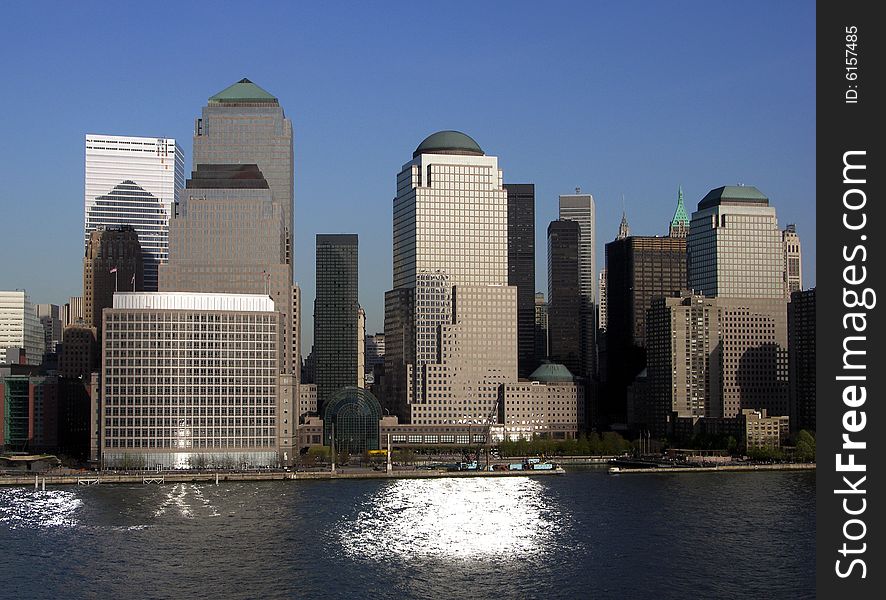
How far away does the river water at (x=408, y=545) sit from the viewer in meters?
102

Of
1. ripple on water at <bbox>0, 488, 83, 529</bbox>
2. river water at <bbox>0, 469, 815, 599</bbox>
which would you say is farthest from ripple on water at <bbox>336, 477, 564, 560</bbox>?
ripple on water at <bbox>0, 488, 83, 529</bbox>

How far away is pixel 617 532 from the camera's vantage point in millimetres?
137000

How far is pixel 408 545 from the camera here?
12400 cm

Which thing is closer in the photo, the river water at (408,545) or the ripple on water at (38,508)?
the river water at (408,545)

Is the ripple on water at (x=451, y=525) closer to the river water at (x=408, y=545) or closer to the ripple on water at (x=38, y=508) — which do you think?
the river water at (x=408, y=545)

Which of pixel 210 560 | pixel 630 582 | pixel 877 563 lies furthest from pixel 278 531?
pixel 877 563

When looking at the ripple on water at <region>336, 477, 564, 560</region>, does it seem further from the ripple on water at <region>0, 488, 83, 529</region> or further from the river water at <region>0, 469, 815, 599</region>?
the ripple on water at <region>0, 488, 83, 529</region>

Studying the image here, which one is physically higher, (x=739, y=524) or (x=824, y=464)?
(x=824, y=464)

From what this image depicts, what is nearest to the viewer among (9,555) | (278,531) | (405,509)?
(9,555)

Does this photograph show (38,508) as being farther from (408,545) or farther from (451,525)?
(408,545)

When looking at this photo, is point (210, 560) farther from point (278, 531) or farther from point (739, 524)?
point (739, 524)

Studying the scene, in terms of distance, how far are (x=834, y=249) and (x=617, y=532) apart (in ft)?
324

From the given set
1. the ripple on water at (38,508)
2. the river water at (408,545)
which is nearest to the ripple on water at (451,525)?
the river water at (408,545)

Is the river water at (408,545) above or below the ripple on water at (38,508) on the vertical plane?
above
